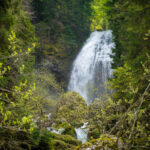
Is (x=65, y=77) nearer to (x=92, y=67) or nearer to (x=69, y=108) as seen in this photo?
(x=92, y=67)

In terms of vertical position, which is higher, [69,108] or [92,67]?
[92,67]

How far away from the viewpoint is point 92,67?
65.7 feet

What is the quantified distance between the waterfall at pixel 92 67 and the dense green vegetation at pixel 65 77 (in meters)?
1.56

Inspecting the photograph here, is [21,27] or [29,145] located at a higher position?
[21,27]

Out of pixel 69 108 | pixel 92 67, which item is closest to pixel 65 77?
pixel 92 67

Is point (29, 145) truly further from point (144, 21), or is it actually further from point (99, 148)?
point (144, 21)

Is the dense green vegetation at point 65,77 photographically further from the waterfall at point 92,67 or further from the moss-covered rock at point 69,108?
the waterfall at point 92,67

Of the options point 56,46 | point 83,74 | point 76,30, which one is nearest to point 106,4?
point 83,74

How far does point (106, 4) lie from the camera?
12.0 m

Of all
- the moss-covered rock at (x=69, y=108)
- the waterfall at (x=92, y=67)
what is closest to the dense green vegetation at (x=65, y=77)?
Answer: the moss-covered rock at (x=69, y=108)

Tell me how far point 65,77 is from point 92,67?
13.1ft

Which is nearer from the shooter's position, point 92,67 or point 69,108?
point 69,108

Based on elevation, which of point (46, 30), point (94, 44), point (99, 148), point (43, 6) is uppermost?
point (43, 6)

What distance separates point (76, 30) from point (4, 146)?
23.0 meters
